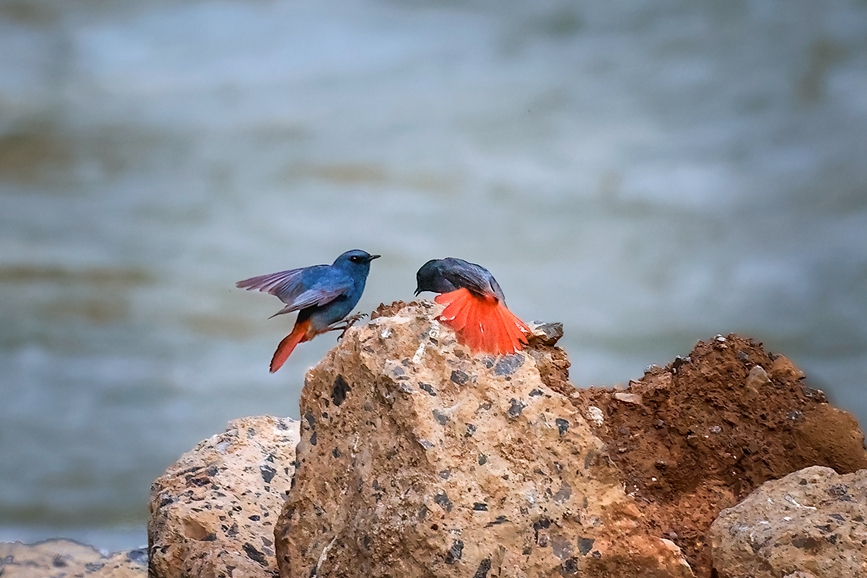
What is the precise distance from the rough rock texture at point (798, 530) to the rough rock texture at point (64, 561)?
2539 millimetres

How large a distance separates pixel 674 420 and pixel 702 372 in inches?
6.0

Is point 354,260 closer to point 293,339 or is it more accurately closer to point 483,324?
point 293,339

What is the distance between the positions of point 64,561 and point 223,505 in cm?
138

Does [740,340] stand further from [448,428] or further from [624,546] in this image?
[448,428]

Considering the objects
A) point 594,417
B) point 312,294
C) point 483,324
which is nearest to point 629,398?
point 594,417

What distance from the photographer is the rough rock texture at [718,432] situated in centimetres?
212

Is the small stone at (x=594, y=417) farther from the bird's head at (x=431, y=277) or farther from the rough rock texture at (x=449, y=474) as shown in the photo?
the bird's head at (x=431, y=277)

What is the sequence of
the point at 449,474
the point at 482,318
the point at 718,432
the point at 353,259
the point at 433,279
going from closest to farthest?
the point at 449,474, the point at 482,318, the point at 718,432, the point at 433,279, the point at 353,259

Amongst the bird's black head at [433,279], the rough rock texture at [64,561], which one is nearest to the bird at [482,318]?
the bird's black head at [433,279]

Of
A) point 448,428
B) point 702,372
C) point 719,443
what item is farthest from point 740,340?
point 448,428

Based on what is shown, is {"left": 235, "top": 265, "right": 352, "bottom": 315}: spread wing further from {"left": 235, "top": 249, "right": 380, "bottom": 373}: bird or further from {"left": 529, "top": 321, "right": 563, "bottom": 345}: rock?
{"left": 529, "top": 321, "right": 563, "bottom": 345}: rock

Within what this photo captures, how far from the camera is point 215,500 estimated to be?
103 inches

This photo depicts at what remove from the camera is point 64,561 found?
11.6 ft

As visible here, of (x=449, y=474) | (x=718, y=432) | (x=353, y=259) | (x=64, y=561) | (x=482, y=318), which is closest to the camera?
(x=449, y=474)
